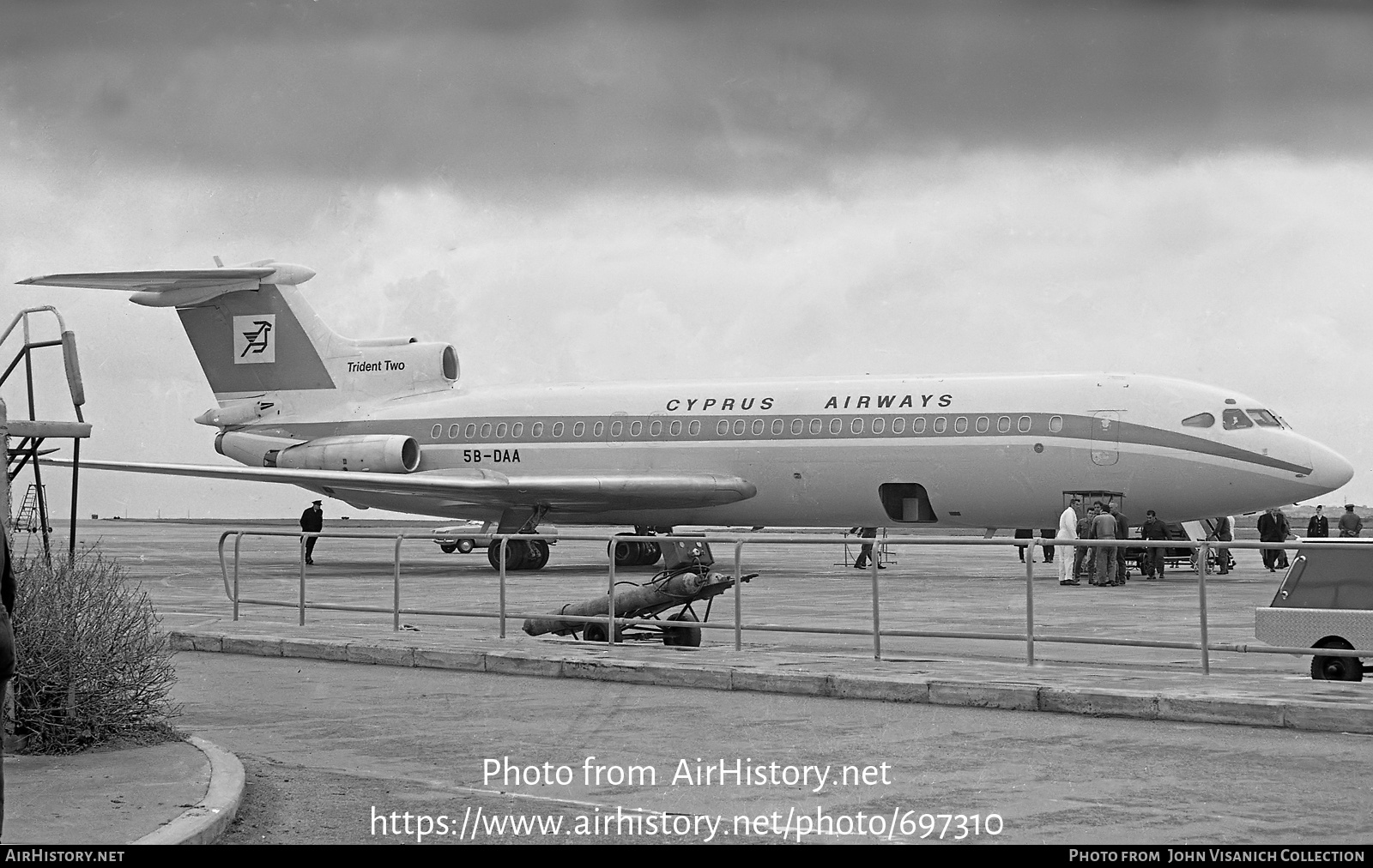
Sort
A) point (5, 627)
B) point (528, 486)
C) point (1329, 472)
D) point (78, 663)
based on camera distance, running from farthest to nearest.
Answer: point (528, 486) < point (1329, 472) < point (78, 663) < point (5, 627)

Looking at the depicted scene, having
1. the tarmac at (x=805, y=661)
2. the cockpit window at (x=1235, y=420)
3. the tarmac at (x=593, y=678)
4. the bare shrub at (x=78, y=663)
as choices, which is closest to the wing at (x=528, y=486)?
the cockpit window at (x=1235, y=420)

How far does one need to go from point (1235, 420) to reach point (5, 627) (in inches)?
848

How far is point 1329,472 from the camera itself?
23.5 meters

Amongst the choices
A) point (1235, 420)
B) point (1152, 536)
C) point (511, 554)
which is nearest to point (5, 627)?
point (511, 554)

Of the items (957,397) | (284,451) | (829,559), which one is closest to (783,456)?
(957,397)

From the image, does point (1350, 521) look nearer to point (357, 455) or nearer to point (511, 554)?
point (357, 455)

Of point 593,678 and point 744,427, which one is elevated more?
point 744,427

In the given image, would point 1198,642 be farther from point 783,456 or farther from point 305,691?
point 783,456

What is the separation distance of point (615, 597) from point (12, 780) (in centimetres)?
707

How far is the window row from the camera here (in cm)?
2494

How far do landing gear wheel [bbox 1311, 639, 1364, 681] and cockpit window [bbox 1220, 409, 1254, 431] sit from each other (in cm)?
1377

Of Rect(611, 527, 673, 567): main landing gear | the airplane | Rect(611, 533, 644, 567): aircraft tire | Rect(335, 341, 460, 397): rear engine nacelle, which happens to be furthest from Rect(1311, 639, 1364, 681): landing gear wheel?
Rect(335, 341, 460, 397): rear engine nacelle

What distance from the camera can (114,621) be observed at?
8227mm
